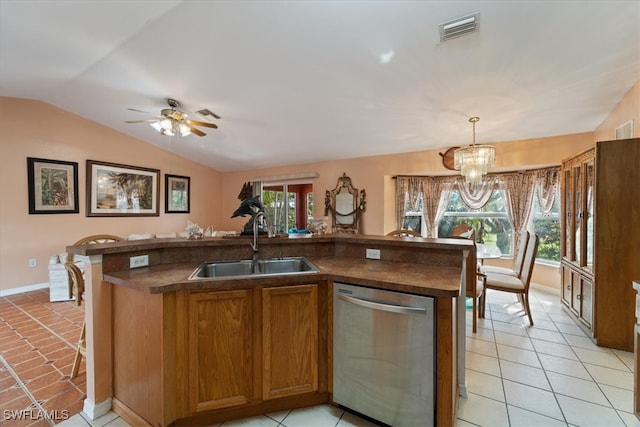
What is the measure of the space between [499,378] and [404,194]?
3.52 meters

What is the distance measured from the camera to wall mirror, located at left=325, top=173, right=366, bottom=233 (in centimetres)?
527

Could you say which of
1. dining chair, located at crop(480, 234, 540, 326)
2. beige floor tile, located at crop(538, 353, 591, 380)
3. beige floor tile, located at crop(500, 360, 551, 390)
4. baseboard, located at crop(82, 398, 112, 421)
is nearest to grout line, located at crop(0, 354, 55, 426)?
baseboard, located at crop(82, 398, 112, 421)

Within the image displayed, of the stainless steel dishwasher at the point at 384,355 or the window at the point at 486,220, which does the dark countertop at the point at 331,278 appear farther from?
the window at the point at 486,220

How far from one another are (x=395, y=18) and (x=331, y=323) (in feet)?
7.43

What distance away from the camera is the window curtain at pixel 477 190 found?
4.71 m

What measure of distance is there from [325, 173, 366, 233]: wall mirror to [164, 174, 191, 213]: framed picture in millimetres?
3609

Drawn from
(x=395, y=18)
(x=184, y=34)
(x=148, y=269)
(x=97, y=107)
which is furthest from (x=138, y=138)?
(x=395, y=18)

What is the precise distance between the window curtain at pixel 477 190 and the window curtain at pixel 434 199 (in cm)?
23

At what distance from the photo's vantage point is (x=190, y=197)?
6.69 meters

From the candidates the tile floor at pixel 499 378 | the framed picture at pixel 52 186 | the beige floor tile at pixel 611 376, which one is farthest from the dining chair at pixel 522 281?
the framed picture at pixel 52 186

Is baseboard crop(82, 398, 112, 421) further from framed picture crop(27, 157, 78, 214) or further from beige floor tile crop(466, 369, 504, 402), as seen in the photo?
framed picture crop(27, 157, 78, 214)

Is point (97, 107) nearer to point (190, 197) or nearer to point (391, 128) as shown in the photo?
point (190, 197)

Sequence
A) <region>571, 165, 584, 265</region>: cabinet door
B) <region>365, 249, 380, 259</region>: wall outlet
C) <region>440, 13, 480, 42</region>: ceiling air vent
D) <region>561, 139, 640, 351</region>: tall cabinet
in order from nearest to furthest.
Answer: <region>440, 13, 480, 42</region>: ceiling air vent < <region>365, 249, 380, 259</region>: wall outlet < <region>561, 139, 640, 351</region>: tall cabinet < <region>571, 165, 584, 265</region>: cabinet door

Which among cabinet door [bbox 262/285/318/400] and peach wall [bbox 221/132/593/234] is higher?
peach wall [bbox 221/132/593/234]
